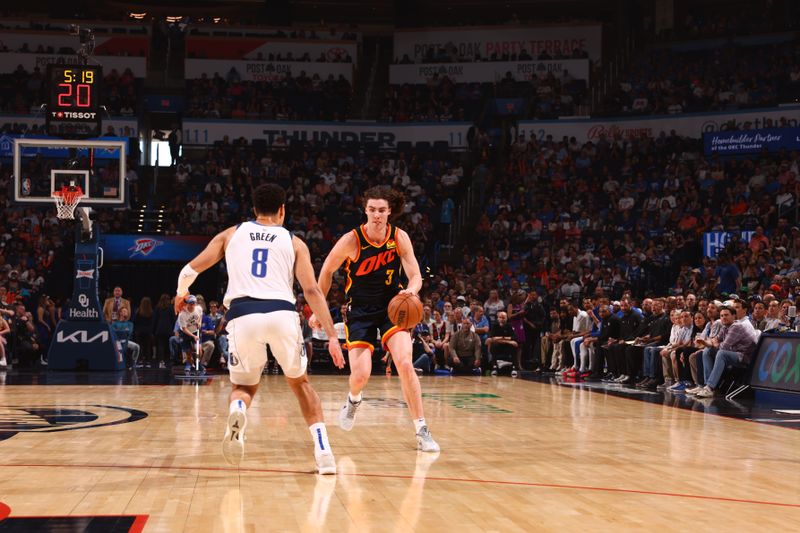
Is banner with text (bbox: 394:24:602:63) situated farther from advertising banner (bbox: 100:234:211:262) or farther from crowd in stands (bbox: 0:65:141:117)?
advertising banner (bbox: 100:234:211:262)

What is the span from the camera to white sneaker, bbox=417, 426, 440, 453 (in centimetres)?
780

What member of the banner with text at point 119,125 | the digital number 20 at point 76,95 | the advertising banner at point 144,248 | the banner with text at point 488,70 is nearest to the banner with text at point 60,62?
the banner with text at point 119,125

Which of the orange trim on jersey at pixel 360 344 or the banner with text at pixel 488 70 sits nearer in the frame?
the orange trim on jersey at pixel 360 344

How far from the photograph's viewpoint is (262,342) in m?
6.23

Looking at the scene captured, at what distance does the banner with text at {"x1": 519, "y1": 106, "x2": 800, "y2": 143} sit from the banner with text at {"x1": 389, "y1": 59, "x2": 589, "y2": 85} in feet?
11.0

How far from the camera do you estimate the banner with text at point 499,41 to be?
3509 centimetres

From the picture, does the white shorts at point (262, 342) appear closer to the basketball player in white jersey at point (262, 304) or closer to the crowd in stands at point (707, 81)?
the basketball player in white jersey at point (262, 304)

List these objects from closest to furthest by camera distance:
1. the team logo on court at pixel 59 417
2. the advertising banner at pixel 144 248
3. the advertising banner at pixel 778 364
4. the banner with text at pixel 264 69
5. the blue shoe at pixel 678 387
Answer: the team logo on court at pixel 59 417, the advertising banner at pixel 778 364, the blue shoe at pixel 678 387, the advertising banner at pixel 144 248, the banner with text at pixel 264 69

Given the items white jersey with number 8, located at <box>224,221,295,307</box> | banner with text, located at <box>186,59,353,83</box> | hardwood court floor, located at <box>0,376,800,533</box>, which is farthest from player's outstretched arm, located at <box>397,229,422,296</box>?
banner with text, located at <box>186,59,353,83</box>

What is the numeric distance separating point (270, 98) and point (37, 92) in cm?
774

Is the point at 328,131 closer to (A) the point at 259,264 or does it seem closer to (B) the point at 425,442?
(B) the point at 425,442

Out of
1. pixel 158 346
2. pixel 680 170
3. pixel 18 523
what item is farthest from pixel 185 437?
pixel 680 170

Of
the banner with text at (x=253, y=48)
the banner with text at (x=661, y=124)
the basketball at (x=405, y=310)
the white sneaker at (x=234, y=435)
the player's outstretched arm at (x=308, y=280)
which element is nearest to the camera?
the white sneaker at (x=234, y=435)

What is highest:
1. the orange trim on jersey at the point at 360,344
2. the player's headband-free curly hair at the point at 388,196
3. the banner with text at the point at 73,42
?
the banner with text at the point at 73,42
